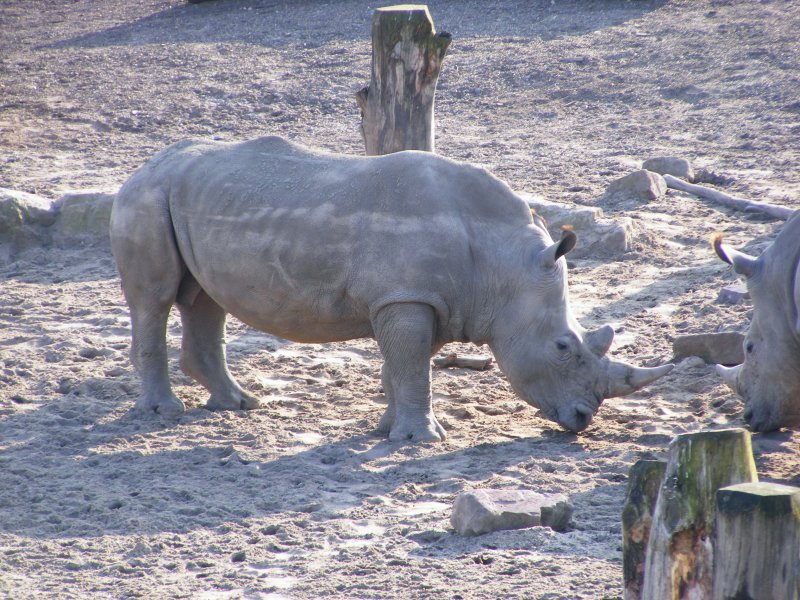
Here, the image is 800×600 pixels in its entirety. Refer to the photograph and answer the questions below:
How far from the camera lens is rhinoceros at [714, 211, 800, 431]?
611 centimetres

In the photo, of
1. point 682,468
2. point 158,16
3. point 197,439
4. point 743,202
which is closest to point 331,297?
point 197,439

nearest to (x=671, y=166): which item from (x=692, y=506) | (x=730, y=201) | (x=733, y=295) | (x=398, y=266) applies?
(x=730, y=201)

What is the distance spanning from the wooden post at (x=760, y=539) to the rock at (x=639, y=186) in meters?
7.78

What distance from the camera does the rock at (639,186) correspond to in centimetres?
1081

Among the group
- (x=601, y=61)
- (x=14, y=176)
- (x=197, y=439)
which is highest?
(x=601, y=61)

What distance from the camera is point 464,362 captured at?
8070 millimetres

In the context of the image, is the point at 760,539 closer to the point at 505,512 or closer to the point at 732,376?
the point at 505,512

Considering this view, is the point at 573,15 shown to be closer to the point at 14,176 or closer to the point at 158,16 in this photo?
Answer: the point at 158,16

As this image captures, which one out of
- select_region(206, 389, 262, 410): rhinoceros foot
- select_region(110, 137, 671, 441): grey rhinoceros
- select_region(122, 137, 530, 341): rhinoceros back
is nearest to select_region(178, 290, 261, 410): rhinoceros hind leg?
select_region(206, 389, 262, 410): rhinoceros foot

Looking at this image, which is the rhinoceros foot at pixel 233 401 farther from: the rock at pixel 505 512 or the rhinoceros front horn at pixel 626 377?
the rock at pixel 505 512

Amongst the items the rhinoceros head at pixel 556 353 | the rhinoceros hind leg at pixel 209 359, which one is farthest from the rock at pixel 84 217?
the rhinoceros head at pixel 556 353

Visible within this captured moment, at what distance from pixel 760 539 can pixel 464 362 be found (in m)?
4.91

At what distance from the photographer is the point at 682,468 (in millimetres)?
3451

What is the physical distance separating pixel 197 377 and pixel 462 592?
334 centimetres
